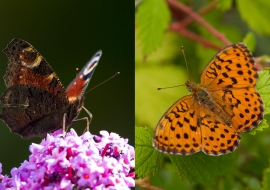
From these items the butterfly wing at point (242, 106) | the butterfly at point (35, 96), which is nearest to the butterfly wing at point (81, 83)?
the butterfly at point (35, 96)

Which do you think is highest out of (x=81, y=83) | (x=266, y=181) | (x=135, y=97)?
(x=81, y=83)

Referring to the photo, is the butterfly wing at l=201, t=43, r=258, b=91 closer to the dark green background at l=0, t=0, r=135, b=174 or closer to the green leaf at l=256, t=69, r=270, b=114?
the green leaf at l=256, t=69, r=270, b=114

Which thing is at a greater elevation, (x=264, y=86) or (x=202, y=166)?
(x=264, y=86)

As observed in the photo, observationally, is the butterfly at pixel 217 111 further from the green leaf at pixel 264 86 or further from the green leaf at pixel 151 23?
the green leaf at pixel 151 23

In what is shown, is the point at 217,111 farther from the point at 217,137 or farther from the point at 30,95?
the point at 30,95

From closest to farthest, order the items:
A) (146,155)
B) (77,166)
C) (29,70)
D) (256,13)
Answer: (77,166)
(146,155)
(29,70)
(256,13)

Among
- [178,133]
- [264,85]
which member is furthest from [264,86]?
[178,133]

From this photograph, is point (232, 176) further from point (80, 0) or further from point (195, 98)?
point (80, 0)

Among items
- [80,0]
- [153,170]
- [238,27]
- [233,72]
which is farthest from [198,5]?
Answer: [153,170]
